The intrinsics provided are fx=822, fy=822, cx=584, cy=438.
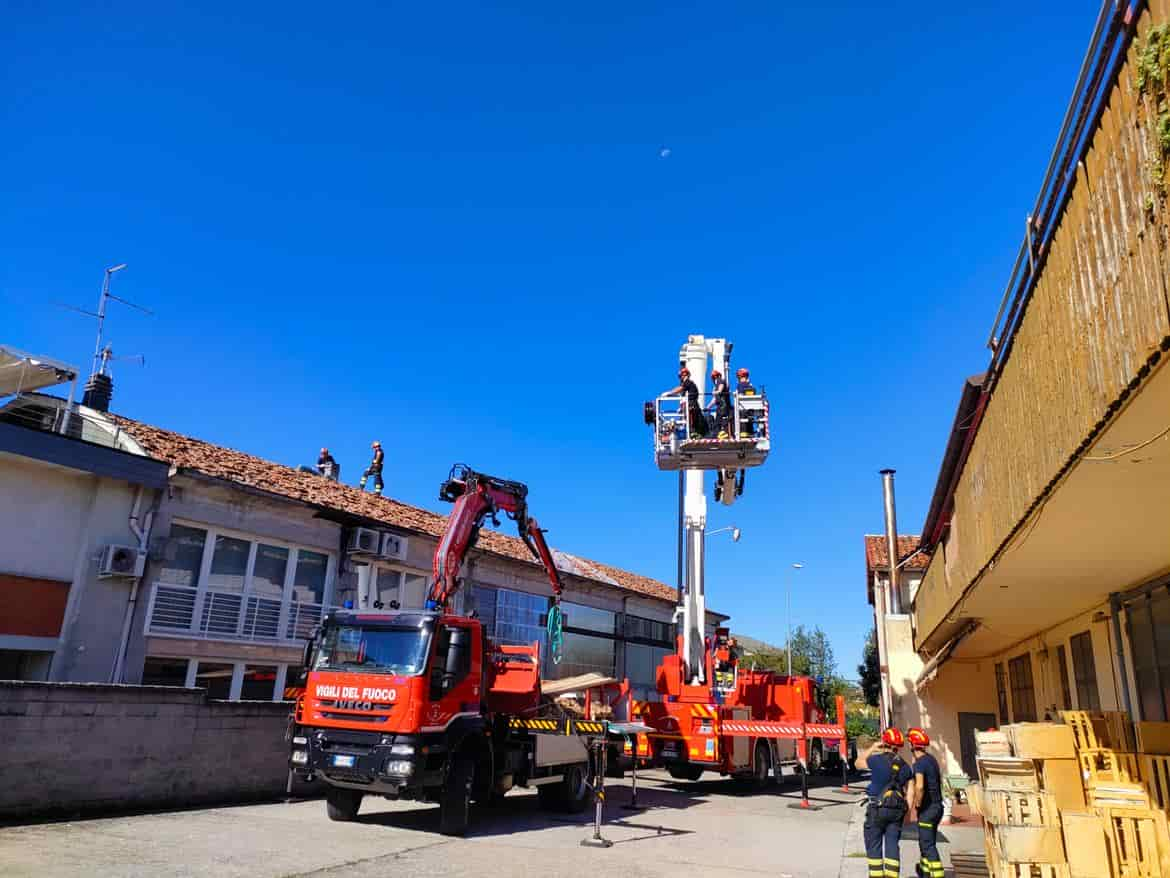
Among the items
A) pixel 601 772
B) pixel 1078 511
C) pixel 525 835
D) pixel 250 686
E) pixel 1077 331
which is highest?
pixel 1077 331

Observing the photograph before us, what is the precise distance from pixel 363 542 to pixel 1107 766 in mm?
14863

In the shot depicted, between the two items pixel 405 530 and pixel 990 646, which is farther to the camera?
pixel 405 530

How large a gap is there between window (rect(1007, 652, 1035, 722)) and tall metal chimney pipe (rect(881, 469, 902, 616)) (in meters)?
4.57

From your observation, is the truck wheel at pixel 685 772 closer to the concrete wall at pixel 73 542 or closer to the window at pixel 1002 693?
the window at pixel 1002 693

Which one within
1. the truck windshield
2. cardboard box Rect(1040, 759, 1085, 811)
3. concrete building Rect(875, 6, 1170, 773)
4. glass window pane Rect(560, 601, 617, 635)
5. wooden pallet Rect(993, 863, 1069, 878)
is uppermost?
glass window pane Rect(560, 601, 617, 635)

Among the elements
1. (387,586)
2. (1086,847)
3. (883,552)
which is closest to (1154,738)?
(1086,847)

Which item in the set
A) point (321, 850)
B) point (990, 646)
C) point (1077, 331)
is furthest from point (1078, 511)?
point (990, 646)

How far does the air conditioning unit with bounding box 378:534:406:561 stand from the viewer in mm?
19266

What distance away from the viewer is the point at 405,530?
20.2 m

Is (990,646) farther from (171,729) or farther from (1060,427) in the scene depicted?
(171,729)

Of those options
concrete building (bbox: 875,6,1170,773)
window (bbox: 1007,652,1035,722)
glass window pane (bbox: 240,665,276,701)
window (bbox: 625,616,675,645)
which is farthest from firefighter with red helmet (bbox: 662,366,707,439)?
window (bbox: 625,616,675,645)

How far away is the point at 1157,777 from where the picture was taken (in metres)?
6.91

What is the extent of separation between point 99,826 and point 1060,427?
36.8 feet

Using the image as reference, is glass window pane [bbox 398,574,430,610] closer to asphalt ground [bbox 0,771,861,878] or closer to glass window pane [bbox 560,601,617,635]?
glass window pane [bbox 560,601,617,635]
